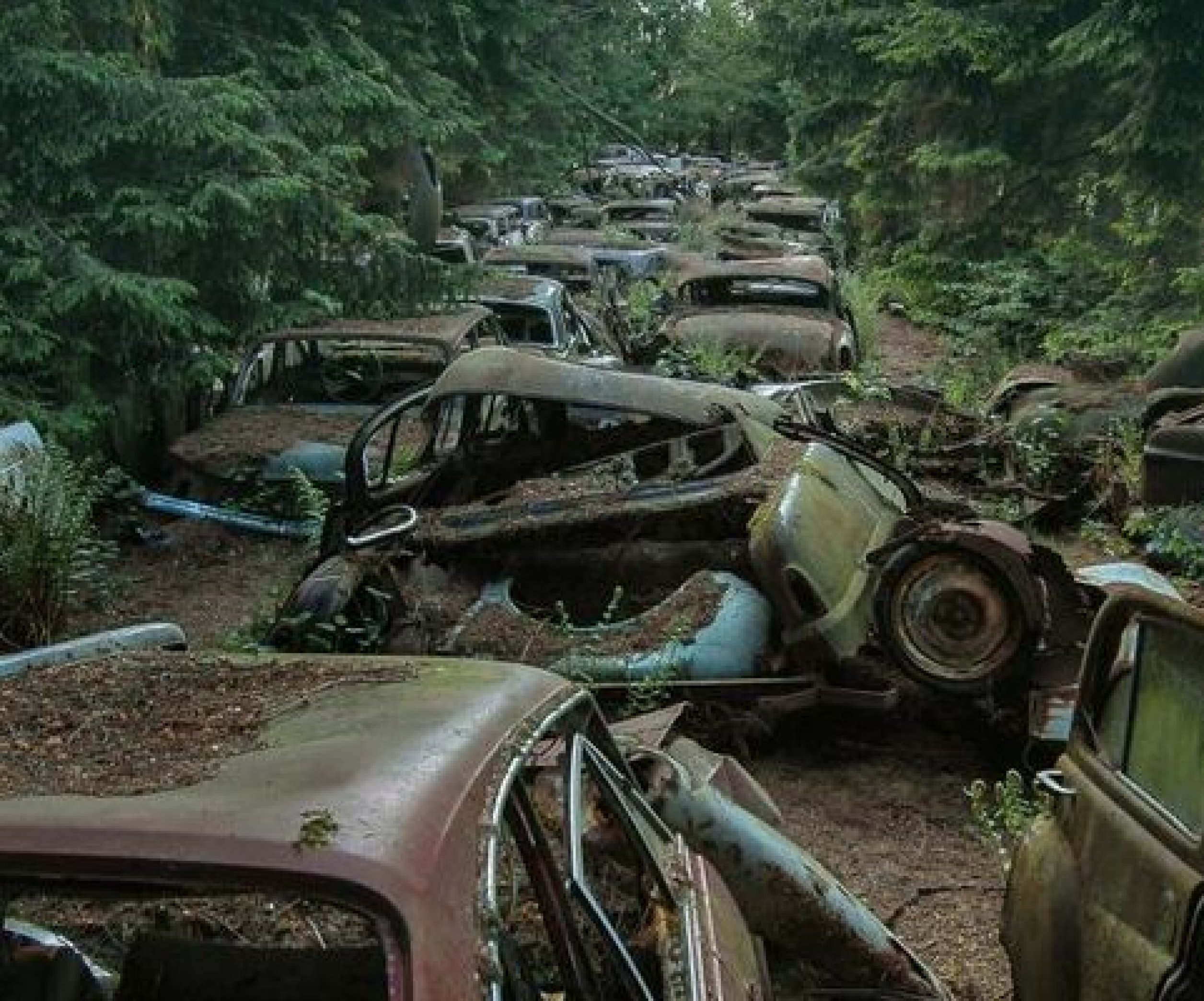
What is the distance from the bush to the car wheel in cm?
430

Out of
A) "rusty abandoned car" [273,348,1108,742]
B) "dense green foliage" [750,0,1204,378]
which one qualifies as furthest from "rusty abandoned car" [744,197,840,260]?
"rusty abandoned car" [273,348,1108,742]

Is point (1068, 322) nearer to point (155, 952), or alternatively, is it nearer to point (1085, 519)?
point (1085, 519)

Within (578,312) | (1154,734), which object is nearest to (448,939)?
(1154,734)

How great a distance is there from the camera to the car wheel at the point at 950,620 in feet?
21.1

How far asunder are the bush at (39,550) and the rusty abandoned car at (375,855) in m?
4.89

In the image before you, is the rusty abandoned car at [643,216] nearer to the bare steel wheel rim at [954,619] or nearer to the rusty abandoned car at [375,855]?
the bare steel wheel rim at [954,619]

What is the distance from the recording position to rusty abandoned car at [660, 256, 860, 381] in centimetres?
1387

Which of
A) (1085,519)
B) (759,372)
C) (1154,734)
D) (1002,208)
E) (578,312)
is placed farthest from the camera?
(1002,208)

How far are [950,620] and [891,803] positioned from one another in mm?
788

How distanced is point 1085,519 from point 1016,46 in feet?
25.8

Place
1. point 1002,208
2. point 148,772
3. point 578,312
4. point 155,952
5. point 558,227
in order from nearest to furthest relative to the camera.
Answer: point 148,772 → point 155,952 → point 578,312 → point 1002,208 → point 558,227

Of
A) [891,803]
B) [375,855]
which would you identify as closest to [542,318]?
[891,803]

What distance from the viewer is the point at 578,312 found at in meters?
14.3

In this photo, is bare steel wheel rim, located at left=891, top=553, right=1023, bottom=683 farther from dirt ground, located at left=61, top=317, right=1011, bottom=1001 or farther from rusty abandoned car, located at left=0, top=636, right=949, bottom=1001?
rusty abandoned car, located at left=0, top=636, right=949, bottom=1001
